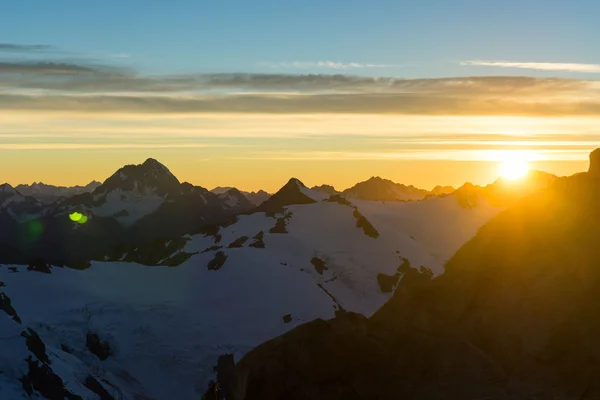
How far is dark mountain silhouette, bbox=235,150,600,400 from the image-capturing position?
3631 cm

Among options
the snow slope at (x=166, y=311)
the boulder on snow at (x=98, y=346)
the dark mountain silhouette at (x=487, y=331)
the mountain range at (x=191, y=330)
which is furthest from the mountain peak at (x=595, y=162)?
the boulder on snow at (x=98, y=346)

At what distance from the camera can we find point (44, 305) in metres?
155

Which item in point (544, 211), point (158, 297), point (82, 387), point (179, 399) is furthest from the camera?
point (158, 297)

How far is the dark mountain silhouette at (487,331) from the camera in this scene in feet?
119

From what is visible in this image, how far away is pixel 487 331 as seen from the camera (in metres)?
39.1

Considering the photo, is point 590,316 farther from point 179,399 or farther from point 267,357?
point 179,399

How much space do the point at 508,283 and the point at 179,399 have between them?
98795mm

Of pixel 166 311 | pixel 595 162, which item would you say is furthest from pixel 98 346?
pixel 595 162

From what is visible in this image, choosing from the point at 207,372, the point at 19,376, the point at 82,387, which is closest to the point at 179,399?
the point at 207,372

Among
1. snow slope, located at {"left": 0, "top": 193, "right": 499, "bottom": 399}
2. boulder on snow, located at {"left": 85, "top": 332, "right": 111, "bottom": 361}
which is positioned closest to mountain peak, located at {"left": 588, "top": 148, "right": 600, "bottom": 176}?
snow slope, located at {"left": 0, "top": 193, "right": 499, "bottom": 399}

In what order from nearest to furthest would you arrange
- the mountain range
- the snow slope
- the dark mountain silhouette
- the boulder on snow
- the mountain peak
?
the dark mountain silhouette
the mountain range
the mountain peak
the snow slope
the boulder on snow

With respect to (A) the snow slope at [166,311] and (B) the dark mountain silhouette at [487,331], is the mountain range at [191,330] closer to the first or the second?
(B) the dark mountain silhouette at [487,331]

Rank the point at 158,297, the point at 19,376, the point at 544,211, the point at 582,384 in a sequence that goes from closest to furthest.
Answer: the point at 582,384 < the point at 544,211 < the point at 19,376 < the point at 158,297

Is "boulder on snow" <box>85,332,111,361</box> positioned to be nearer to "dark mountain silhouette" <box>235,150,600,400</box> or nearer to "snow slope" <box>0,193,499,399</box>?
"snow slope" <box>0,193,499,399</box>
